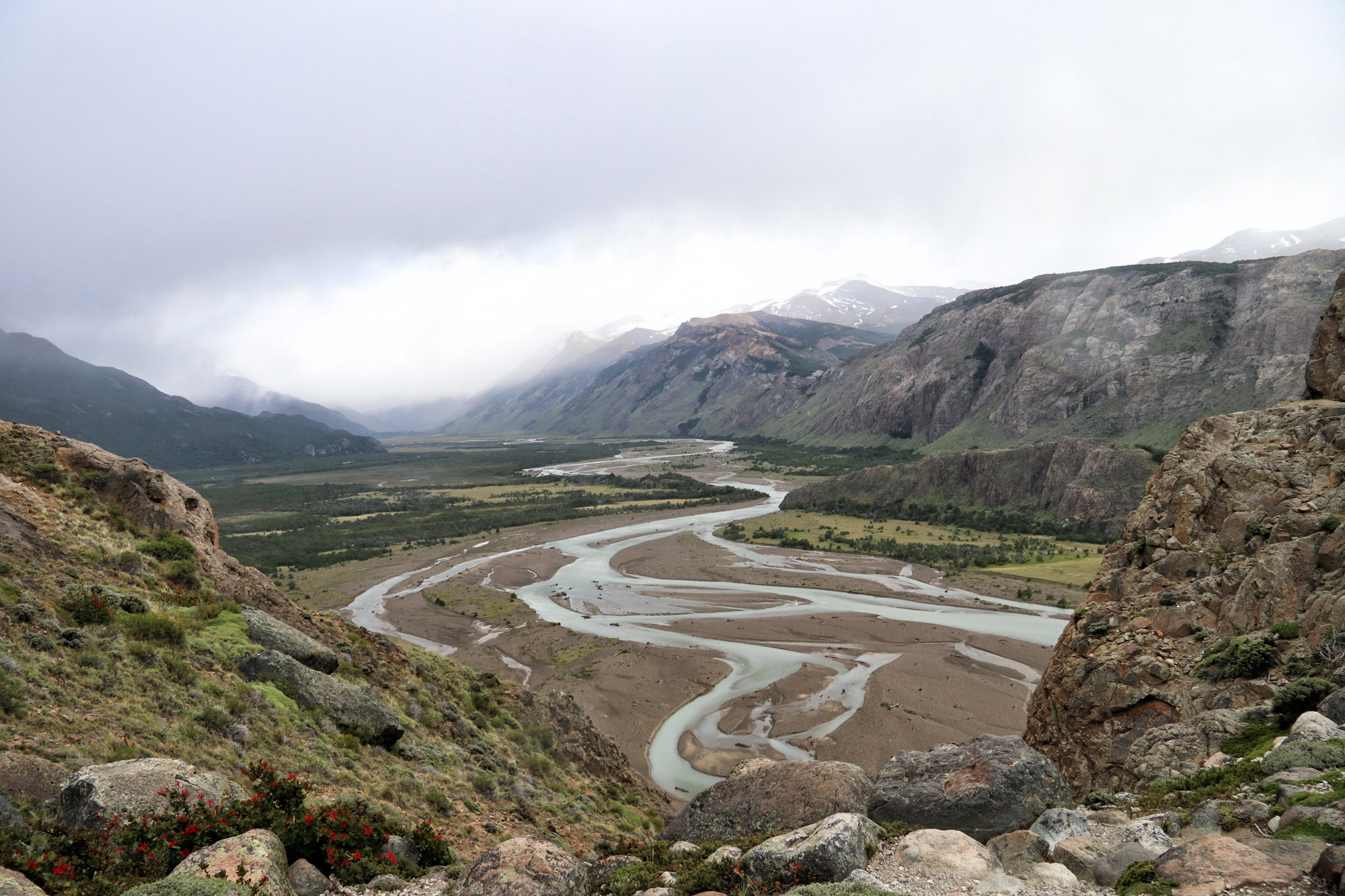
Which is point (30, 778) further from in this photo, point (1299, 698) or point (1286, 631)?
point (1286, 631)

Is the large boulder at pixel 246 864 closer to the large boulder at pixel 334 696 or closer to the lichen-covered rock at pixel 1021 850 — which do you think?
the large boulder at pixel 334 696

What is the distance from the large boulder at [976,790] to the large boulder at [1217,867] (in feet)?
13.2

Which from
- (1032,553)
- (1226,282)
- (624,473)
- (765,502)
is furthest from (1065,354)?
(624,473)

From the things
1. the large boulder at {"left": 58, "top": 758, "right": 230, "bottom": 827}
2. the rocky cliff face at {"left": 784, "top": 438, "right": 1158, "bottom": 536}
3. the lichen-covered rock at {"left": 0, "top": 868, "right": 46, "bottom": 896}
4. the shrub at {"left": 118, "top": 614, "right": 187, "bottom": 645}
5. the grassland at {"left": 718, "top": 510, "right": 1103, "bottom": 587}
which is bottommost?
the grassland at {"left": 718, "top": 510, "right": 1103, "bottom": 587}

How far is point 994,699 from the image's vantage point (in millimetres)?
33031

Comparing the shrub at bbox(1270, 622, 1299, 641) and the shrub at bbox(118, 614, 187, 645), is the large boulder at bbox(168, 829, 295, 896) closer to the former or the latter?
the shrub at bbox(118, 614, 187, 645)

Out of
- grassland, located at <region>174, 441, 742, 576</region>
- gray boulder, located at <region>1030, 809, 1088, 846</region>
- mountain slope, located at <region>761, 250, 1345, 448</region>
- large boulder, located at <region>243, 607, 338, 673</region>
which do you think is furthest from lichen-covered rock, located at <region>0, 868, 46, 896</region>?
mountain slope, located at <region>761, 250, 1345, 448</region>

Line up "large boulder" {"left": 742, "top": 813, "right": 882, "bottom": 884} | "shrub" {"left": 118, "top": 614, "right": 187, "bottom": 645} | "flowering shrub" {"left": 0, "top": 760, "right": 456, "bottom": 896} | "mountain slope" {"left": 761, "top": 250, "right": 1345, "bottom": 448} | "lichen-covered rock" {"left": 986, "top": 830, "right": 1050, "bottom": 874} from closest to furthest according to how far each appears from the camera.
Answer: "flowering shrub" {"left": 0, "top": 760, "right": 456, "bottom": 896} < "large boulder" {"left": 742, "top": 813, "right": 882, "bottom": 884} < "lichen-covered rock" {"left": 986, "top": 830, "right": 1050, "bottom": 874} < "shrub" {"left": 118, "top": 614, "right": 187, "bottom": 645} < "mountain slope" {"left": 761, "top": 250, "right": 1345, "bottom": 448}

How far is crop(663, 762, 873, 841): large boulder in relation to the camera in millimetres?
13000

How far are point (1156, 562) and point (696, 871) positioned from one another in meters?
18.2

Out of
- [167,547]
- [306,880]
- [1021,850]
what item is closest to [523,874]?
[306,880]

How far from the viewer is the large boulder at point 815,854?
30.0 feet

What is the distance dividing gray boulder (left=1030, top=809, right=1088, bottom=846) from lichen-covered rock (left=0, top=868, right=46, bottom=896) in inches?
507

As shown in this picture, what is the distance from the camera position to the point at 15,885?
629 centimetres
